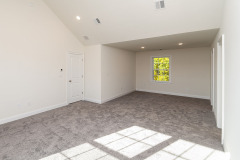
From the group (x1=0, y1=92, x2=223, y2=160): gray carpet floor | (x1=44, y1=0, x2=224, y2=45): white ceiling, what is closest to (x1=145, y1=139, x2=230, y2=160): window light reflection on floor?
(x1=0, y1=92, x2=223, y2=160): gray carpet floor

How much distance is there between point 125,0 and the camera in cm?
316

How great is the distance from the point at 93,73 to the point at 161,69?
12.4 feet

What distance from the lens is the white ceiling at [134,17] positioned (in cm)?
291

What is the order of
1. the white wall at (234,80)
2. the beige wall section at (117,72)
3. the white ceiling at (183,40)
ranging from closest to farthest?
the white wall at (234,80)
the white ceiling at (183,40)
the beige wall section at (117,72)

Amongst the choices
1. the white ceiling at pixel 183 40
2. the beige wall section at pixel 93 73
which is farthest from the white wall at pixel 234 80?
the beige wall section at pixel 93 73

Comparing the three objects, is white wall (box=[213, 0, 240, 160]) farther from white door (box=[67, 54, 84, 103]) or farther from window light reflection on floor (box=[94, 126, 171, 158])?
white door (box=[67, 54, 84, 103])

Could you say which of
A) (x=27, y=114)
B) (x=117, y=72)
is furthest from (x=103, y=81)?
(x=27, y=114)

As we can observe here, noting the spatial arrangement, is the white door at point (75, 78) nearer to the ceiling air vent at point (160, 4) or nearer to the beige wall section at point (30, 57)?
the beige wall section at point (30, 57)

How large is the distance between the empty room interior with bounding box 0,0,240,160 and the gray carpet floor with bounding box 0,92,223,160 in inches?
0.8

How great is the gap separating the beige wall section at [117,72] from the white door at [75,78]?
1.02 m

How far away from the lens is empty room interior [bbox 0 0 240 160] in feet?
7.32

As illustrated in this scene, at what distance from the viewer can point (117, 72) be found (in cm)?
637

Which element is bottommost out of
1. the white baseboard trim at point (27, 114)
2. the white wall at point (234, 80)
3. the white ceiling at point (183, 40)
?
the white baseboard trim at point (27, 114)

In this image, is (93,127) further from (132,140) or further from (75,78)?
(75,78)
